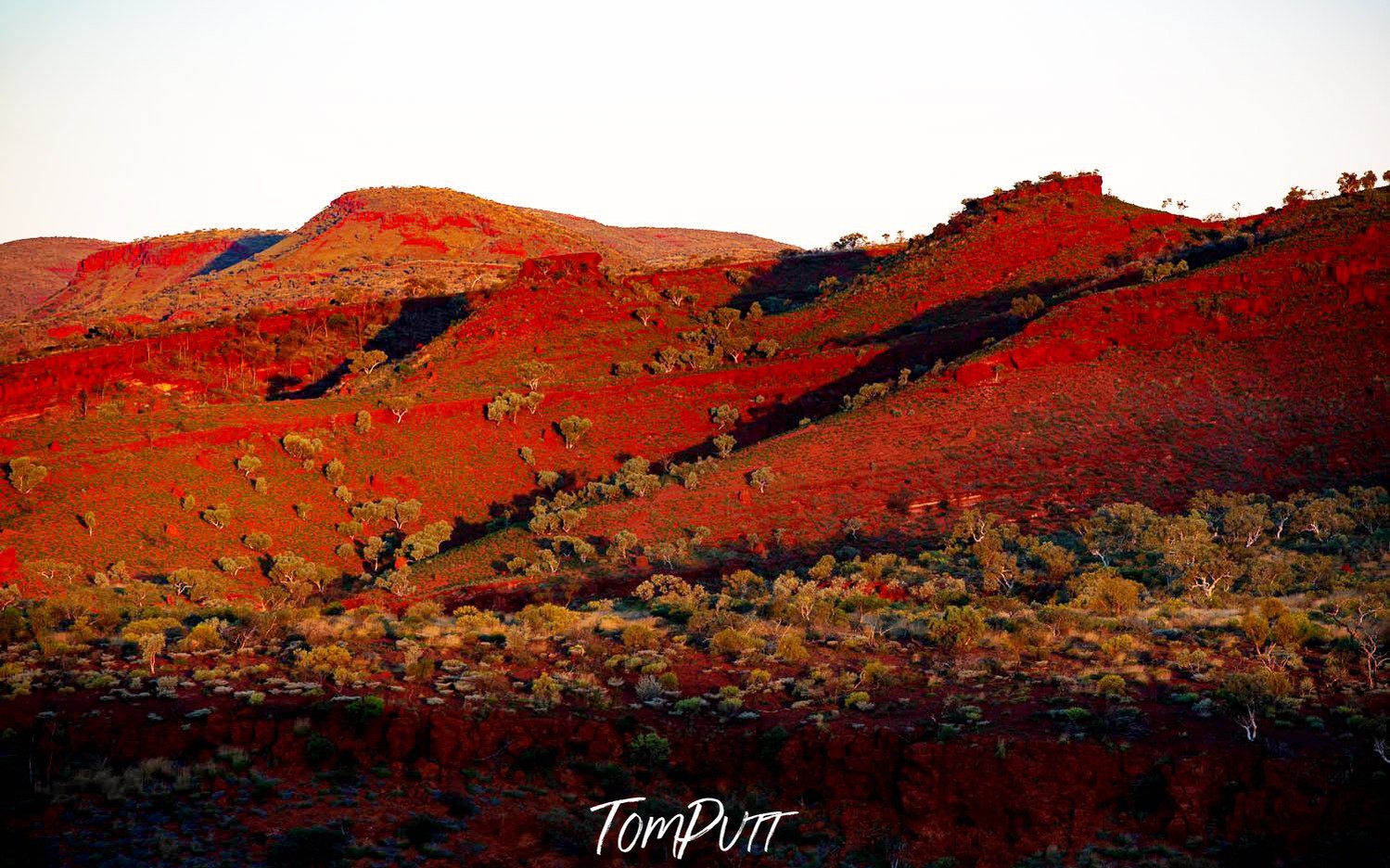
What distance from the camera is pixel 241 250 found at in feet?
531

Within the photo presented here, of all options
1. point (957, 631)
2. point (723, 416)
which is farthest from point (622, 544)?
point (723, 416)

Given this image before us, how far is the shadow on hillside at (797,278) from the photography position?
76.8 meters

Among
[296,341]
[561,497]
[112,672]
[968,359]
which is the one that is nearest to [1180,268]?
[968,359]

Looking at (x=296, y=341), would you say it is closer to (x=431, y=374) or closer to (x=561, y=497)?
(x=431, y=374)

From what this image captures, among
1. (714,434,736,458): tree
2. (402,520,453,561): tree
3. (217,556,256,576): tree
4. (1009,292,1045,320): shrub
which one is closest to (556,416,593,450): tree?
(714,434,736,458): tree

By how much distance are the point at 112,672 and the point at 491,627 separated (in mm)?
7805

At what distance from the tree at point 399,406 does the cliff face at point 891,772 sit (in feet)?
99.5

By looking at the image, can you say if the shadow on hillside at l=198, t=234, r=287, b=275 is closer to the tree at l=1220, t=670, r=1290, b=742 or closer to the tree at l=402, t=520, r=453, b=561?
the tree at l=402, t=520, r=453, b=561

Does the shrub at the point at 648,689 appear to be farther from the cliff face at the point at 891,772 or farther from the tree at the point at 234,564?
the tree at the point at 234,564

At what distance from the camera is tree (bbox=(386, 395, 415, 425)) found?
45.2m

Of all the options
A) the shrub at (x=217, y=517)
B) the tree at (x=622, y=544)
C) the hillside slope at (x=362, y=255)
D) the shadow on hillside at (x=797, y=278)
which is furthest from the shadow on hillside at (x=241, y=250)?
the tree at (x=622, y=544)

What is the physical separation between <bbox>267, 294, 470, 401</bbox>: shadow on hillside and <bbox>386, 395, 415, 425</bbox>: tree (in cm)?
1935

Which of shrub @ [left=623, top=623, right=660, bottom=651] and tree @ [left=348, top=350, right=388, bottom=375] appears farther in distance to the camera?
tree @ [left=348, top=350, right=388, bottom=375]

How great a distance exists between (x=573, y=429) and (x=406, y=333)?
107ft
